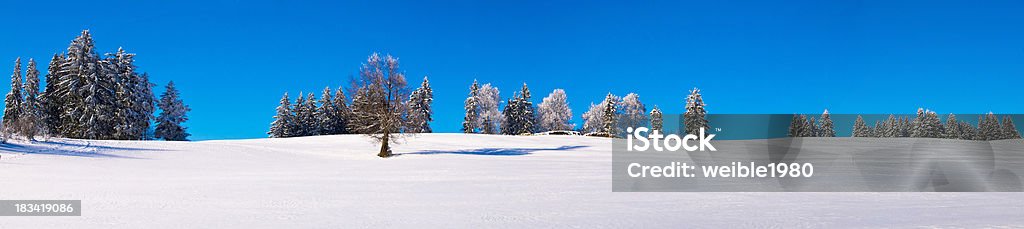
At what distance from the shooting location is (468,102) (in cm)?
7469

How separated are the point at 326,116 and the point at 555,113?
29898 millimetres

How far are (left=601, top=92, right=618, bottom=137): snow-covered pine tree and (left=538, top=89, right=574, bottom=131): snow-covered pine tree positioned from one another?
6.52m

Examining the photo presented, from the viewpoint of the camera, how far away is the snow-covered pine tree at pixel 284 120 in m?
66.8

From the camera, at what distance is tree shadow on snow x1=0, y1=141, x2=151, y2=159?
1855 centimetres

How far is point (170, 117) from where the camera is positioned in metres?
59.0

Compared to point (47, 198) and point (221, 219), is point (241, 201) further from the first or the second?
point (47, 198)

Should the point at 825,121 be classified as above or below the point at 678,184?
above

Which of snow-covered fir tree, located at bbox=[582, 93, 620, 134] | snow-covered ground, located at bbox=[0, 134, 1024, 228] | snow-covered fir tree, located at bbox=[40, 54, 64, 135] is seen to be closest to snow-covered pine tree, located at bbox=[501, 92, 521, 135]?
snow-covered fir tree, located at bbox=[582, 93, 620, 134]

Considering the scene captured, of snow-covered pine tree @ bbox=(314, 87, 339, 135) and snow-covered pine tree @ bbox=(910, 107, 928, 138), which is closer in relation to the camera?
snow-covered pine tree @ bbox=(910, 107, 928, 138)

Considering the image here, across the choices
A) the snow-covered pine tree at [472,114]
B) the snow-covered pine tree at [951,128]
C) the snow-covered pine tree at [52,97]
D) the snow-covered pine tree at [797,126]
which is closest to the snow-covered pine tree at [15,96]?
the snow-covered pine tree at [52,97]

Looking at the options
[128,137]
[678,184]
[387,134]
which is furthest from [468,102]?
[678,184]

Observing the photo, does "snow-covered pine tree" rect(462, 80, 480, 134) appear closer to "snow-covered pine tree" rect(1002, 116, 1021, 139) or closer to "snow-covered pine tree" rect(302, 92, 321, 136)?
"snow-covered pine tree" rect(302, 92, 321, 136)

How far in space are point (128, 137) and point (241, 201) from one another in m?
47.3

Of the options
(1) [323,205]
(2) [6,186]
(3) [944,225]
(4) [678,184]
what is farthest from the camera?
(4) [678,184]
